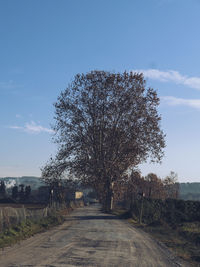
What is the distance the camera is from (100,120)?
143 feet

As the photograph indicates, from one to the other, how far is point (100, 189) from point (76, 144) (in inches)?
311

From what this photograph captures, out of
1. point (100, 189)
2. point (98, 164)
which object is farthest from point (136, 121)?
point (100, 189)

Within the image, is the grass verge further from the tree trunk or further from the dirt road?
the tree trunk

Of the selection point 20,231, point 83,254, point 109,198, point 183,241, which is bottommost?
point 183,241

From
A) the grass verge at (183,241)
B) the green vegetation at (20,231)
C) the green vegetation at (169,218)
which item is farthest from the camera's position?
the green vegetation at (169,218)

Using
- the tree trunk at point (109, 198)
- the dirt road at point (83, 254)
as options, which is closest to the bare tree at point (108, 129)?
the tree trunk at point (109, 198)

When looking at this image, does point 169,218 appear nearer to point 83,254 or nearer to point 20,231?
point 20,231

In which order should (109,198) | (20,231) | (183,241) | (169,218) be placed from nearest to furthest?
Result: (20,231) < (183,241) < (169,218) < (109,198)

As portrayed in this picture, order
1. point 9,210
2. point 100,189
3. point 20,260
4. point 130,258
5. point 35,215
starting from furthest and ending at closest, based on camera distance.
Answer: point 100,189, point 35,215, point 9,210, point 130,258, point 20,260

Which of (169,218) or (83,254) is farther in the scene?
(169,218)

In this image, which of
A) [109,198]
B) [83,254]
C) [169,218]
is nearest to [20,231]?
[83,254]

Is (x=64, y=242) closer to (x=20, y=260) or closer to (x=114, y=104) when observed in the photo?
(x=20, y=260)

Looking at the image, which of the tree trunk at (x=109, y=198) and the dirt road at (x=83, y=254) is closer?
the dirt road at (x=83, y=254)

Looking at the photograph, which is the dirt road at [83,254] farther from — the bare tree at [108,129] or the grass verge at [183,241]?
the bare tree at [108,129]
